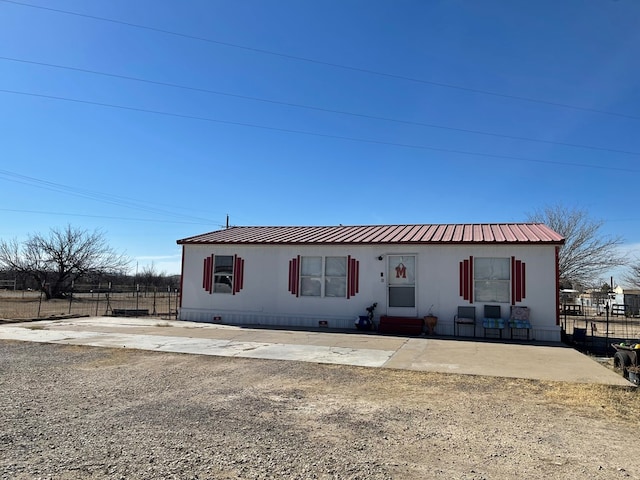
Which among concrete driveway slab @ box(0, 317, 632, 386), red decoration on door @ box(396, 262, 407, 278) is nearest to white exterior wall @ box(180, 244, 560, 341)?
red decoration on door @ box(396, 262, 407, 278)

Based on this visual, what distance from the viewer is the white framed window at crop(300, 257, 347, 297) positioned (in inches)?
576

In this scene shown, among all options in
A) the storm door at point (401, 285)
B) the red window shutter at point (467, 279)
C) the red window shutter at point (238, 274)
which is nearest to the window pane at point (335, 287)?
the storm door at point (401, 285)

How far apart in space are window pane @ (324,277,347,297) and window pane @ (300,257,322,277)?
422mm

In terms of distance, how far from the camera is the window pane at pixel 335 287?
14.6m

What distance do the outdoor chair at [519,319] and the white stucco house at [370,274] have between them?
26 cm

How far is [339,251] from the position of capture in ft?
A: 48.2

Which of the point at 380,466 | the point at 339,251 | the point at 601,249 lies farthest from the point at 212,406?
the point at 601,249

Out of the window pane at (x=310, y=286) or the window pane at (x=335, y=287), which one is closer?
the window pane at (x=335, y=287)

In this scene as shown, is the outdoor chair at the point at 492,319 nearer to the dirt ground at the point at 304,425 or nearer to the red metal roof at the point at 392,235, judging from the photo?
the red metal roof at the point at 392,235

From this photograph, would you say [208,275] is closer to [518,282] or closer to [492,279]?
[492,279]

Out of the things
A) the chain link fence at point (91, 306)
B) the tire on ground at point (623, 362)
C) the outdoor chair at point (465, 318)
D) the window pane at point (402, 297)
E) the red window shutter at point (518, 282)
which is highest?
the red window shutter at point (518, 282)

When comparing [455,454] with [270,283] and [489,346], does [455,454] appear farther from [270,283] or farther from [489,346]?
[270,283]

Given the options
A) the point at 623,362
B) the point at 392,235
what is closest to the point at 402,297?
the point at 392,235

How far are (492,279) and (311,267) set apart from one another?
5614mm
